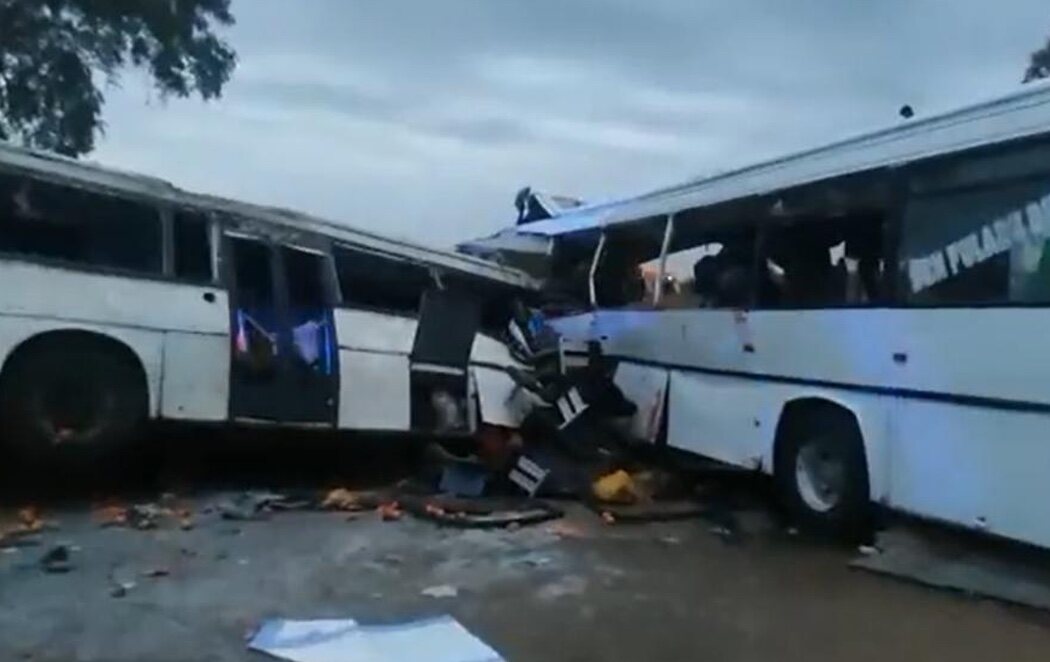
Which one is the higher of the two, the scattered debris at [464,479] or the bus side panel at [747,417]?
the bus side panel at [747,417]

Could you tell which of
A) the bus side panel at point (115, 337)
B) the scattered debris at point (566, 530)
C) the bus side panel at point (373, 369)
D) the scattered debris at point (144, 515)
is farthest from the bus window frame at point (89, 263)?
the scattered debris at point (566, 530)

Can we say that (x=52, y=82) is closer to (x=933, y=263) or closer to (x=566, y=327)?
(x=566, y=327)

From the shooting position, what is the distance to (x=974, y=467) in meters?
6.73

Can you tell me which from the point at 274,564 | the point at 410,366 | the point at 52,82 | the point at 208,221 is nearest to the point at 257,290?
the point at 208,221

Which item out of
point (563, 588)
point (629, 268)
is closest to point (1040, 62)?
point (629, 268)

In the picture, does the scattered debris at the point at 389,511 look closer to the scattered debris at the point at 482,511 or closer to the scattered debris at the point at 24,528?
the scattered debris at the point at 482,511

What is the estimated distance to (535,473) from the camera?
372 inches

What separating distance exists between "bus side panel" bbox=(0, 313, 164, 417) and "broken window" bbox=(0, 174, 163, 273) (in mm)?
437

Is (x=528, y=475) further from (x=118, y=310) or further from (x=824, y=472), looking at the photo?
(x=118, y=310)

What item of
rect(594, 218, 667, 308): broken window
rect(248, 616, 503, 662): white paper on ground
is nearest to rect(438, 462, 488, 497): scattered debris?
rect(594, 218, 667, 308): broken window

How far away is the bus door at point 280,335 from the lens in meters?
9.10

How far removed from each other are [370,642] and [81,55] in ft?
48.5

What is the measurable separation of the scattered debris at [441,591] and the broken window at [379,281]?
3.53 meters

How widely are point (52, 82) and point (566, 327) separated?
10.1 metres
